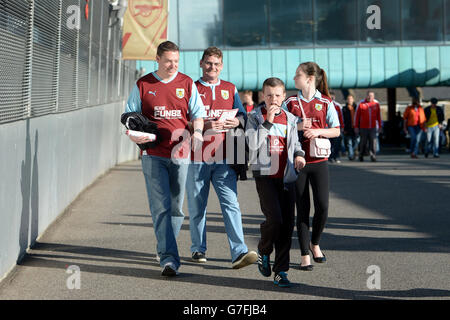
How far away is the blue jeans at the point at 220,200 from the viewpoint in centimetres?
738

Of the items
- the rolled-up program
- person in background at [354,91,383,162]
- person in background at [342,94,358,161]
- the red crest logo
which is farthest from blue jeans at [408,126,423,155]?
the rolled-up program

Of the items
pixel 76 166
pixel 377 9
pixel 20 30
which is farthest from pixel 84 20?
pixel 377 9

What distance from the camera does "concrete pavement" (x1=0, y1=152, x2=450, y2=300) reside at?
6.27 metres

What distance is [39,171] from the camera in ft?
28.5

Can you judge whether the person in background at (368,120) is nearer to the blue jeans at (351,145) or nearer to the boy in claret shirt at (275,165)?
the blue jeans at (351,145)

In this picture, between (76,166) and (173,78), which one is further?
(76,166)

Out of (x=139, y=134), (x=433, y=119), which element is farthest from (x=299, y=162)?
(x=433, y=119)

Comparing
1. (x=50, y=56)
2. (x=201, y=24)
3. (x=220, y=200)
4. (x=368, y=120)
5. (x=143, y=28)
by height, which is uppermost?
(x=201, y=24)

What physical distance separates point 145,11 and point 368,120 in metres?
6.65

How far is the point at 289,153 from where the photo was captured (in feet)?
22.3

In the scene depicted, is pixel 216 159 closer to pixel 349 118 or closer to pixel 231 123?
pixel 231 123

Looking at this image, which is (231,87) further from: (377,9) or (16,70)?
(377,9)

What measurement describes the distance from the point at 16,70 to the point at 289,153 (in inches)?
102

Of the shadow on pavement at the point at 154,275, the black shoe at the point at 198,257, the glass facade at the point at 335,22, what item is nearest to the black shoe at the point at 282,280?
the shadow on pavement at the point at 154,275
